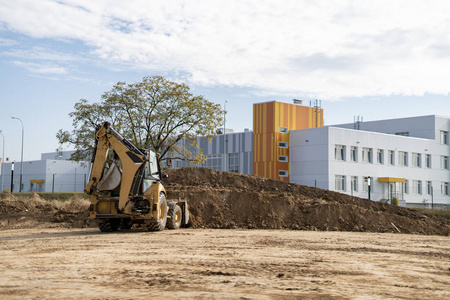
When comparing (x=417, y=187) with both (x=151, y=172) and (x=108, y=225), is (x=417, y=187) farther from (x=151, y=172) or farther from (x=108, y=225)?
(x=108, y=225)

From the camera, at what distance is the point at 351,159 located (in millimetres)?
56281

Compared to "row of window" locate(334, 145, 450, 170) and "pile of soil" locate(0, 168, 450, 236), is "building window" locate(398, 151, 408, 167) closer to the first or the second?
"row of window" locate(334, 145, 450, 170)

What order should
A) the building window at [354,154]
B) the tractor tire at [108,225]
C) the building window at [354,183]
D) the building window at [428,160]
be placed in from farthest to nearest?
the building window at [428,160]
the building window at [354,154]
the building window at [354,183]
the tractor tire at [108,225]

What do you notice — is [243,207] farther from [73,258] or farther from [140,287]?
[140,287]

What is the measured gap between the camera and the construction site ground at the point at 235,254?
853cm

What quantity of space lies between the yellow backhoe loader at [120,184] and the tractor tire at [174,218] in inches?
66.8

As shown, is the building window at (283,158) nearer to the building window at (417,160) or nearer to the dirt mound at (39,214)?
the building window at (417,160)

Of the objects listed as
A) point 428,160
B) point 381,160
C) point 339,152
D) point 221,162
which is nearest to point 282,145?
point 339,152

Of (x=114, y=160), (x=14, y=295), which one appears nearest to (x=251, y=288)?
(x=14, y=295)

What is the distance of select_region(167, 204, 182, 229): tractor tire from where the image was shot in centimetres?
2089

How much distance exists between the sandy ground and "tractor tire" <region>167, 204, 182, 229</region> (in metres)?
3.71

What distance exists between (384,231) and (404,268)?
1259 cm

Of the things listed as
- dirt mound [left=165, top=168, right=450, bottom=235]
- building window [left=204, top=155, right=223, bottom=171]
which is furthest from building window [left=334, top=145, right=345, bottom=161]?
dirt mound [left=165, top=168, right=450, bottom=235]

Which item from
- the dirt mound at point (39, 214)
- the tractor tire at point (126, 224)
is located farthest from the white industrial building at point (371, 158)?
the tractor tire at point (126, 224)
